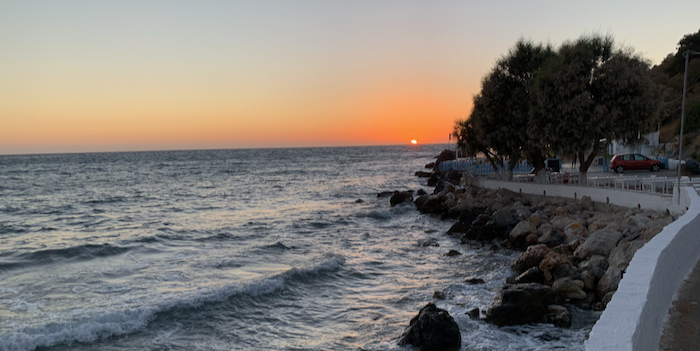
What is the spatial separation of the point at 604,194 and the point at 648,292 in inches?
768

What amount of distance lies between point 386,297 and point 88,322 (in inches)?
299

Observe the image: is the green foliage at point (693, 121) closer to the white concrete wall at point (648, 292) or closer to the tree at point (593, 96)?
the tree at point (593, 96)

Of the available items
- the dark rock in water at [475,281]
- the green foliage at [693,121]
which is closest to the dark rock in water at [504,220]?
the dark rock in water at [475,281]

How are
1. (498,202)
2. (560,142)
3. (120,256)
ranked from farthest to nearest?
(498,202)
(560,142)
(120,256)

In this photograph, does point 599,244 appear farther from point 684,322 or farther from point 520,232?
point 684,322

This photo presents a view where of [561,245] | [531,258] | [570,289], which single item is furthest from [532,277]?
[561,245]

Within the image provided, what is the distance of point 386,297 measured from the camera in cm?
1409

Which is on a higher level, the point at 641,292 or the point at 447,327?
the point at 641,292

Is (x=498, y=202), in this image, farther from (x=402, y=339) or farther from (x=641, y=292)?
(x=641, y=292)

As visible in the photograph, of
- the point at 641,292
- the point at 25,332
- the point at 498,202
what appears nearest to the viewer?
the point at 641,292

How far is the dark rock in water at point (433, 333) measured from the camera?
32.6 feet

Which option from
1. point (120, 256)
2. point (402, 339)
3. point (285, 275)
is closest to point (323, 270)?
point (285, 275)

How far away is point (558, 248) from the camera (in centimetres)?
1633

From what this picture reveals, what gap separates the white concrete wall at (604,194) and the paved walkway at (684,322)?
9736 mm
